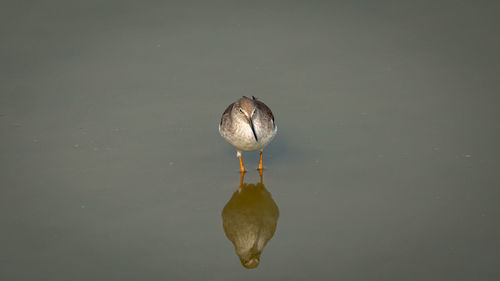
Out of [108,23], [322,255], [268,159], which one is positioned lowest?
[322,255]

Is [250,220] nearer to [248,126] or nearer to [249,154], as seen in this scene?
[248,126]

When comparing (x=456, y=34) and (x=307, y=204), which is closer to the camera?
(x=307, y=204)

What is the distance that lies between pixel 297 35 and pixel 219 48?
76.0 inches

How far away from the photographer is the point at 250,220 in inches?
380

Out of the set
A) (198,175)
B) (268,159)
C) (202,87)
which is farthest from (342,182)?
(202,87)

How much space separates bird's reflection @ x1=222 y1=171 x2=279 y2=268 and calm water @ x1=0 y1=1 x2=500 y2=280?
33mm

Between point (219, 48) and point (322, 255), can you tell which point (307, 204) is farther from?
point (219, 48)

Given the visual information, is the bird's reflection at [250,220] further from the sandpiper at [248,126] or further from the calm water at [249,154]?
the sandpiper at [248,126]

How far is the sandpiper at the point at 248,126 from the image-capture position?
10211 mm

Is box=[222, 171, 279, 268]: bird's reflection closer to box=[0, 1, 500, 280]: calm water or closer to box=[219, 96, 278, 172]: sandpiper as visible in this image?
box=[0, 1, 500, 280]: calm water

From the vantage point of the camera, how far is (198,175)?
35.0ft

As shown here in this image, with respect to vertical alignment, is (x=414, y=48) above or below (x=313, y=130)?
above

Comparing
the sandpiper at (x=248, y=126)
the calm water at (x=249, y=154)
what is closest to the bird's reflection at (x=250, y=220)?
the calm water at (x=249, y=154)

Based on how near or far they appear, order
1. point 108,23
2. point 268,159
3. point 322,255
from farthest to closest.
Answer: point 108,23 < point 268,159 < point 322,255
